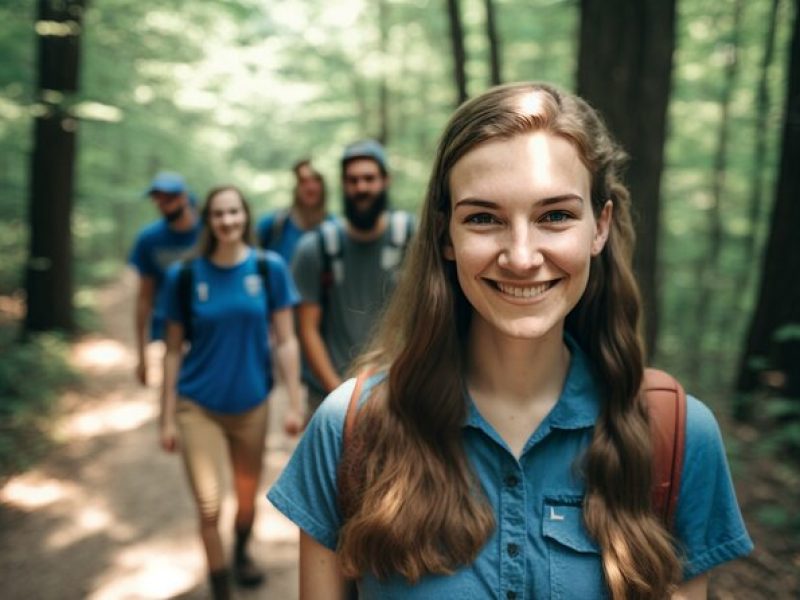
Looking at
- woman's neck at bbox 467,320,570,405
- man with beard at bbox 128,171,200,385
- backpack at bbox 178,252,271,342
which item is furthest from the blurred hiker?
woman's neck at bbox 467,320,570,405

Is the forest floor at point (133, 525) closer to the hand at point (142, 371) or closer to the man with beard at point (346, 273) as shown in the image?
the hand at point (142, 371)

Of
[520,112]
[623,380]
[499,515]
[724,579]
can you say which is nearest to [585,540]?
[499,515]

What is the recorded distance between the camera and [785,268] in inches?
270

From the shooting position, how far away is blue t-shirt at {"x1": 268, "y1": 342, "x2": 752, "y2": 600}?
1511 mm

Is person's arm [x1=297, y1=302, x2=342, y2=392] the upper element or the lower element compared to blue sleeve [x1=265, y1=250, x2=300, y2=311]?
lower

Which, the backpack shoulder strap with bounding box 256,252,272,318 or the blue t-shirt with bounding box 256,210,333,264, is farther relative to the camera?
the blue t-shirt with bounding box 256,210,333,264

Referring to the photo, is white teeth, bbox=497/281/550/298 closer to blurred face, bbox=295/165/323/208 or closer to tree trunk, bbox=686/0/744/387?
blurred face, bbox=295/165/323/208

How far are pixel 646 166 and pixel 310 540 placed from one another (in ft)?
13.8

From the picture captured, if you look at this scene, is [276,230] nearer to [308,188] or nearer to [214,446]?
A: [308,188]

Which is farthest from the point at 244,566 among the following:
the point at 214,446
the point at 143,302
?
the point at 143,302

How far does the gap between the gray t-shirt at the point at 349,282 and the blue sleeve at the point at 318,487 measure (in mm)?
2581

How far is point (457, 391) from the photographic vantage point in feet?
5.53

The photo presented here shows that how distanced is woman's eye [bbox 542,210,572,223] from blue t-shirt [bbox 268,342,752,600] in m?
0.52

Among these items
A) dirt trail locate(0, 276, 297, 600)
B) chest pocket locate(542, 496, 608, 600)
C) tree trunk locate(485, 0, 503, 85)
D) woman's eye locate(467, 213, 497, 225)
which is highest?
tree trunk locate(485, 0, 503, 85)
